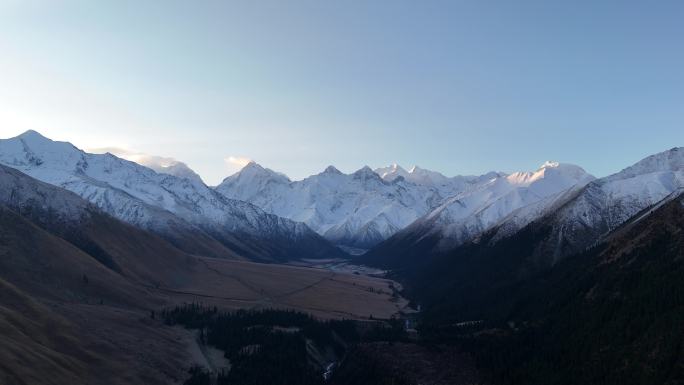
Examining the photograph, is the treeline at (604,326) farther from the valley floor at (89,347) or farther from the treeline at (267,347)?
the valley floor at (89,347)

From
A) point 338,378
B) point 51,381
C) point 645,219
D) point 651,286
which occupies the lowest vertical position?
point 338,378

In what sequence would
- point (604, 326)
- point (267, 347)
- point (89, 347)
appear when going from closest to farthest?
point (604, 326) → point (89, 347) → point (267, 347)

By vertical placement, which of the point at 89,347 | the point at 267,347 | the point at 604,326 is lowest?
the point at 267,347

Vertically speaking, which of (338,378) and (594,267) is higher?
(594,267)

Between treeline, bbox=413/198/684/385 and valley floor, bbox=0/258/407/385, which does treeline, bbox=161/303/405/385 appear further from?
treeline, bbox=413/198/684/385

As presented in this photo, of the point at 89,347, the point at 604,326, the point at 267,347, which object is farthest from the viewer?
the point at 267,347

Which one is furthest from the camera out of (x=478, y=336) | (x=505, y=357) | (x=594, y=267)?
(x=594, y=267)

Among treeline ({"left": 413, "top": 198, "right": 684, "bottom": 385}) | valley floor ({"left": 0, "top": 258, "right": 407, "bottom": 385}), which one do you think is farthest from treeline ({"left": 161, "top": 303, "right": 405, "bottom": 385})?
treeline ({"left": 413, "top": 198, "right": 684, "bottom": 385})

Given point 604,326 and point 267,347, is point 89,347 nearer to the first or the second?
point 267,347

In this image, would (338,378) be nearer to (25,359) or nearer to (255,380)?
(255,380)

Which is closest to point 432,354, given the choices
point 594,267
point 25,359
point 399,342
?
point 399,342

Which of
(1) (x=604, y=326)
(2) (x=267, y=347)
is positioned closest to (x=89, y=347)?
(2) (x=267, y=347)
